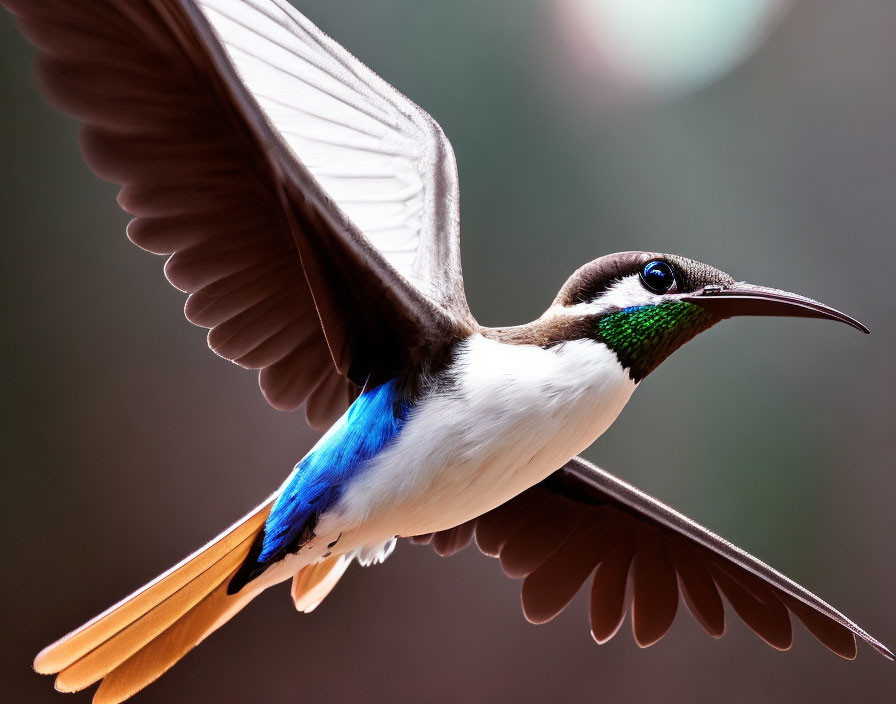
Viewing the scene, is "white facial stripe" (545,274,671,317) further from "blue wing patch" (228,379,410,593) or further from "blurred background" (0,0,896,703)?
"blurred background" (0,0,896,703)

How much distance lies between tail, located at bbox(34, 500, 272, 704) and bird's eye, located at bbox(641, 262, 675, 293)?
317 mm

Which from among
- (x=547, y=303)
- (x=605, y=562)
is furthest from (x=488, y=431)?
(x=547, y=303)

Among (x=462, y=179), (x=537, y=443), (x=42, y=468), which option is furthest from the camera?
(x=462, y=179)

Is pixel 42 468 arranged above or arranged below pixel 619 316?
below

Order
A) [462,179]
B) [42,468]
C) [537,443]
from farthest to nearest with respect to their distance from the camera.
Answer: [462,179] < [42,468] < [537,443]

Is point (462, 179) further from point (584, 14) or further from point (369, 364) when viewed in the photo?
point (369, 364)

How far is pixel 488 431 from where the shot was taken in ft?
1.88

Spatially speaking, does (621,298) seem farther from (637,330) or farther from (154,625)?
(154,625)

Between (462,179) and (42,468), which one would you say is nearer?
(42,468)

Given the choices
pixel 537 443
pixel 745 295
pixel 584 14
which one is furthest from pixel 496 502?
pixel 584 14

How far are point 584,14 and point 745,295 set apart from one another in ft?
3.94

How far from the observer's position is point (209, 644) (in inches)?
59.1

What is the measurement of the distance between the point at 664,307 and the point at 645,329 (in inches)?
0.7

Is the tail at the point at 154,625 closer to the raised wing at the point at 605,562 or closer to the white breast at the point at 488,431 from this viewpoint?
the white breast at the point at 488,431
